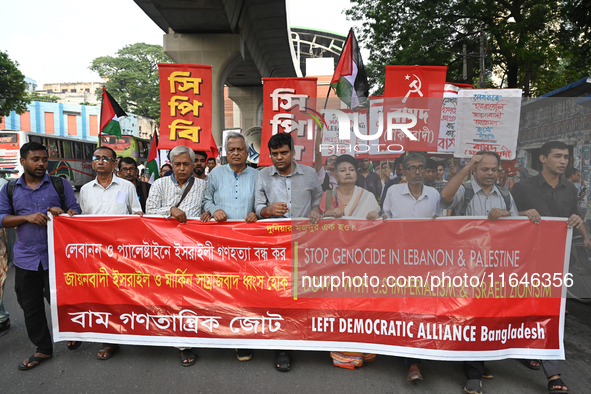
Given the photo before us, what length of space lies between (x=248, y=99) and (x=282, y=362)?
22934mm

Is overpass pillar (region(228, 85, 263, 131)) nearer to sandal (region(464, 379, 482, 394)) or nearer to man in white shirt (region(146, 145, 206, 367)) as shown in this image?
man in white shirt (region(146, 145, 206, 367))

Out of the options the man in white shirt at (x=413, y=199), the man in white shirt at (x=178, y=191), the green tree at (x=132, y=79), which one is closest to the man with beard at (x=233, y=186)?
the man in white shirt at (x=178, y=191)

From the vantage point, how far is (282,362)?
3.18m

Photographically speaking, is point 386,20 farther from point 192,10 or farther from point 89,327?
point 89,327

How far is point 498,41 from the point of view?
1293 centimetres

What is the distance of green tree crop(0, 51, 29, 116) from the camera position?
67.7 feet

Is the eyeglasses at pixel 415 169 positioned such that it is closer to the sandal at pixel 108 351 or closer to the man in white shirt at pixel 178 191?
the man in white shirt at pixel 178 191

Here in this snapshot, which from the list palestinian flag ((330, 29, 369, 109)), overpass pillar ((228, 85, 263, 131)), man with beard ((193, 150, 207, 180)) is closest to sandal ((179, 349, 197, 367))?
man with beard ((193, 150, 207, 180))

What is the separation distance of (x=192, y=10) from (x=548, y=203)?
36.8 feet

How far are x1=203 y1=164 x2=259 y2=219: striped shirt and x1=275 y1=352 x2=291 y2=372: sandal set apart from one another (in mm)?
1197

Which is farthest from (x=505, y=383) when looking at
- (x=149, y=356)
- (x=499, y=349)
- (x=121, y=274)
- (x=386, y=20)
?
(x=386, y=20)

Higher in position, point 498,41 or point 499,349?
point 498,41

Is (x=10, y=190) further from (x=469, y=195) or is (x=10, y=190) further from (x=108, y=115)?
(x=469, y=195)

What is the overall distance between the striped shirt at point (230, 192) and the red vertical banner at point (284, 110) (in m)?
1.86
